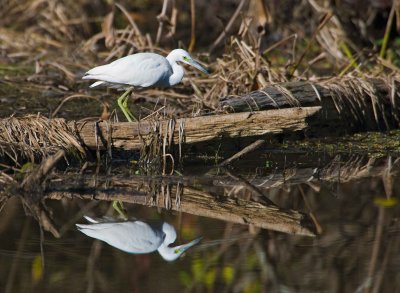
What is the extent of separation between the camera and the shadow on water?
12.8 ft

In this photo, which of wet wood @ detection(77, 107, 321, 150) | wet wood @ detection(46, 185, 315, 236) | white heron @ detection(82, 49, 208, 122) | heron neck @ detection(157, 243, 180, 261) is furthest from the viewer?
white heron @ detection(82, 49, 208, 122)

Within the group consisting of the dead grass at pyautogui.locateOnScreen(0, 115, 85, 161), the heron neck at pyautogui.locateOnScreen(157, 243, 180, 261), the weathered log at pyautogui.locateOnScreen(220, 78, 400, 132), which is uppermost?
the weathered log at pyautogui.locateOnScreen(220, 78, 400, 132)

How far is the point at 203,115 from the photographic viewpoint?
6.84m

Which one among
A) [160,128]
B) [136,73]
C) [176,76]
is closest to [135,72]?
[136,73]

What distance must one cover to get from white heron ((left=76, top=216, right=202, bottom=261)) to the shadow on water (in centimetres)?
6

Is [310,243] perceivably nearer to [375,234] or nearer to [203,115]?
[375,234]

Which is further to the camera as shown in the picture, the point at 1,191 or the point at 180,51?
the point at 180,51

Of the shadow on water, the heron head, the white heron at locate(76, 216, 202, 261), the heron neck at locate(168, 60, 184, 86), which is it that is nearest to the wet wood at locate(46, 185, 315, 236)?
the shadow on water

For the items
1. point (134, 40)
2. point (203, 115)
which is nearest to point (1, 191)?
point (203, 115)

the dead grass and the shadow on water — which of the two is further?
the dead grass

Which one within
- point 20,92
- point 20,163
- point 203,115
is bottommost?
point 20,163

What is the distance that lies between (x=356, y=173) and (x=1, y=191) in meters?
2.77

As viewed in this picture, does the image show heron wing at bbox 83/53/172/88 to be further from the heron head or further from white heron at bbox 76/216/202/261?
the heron head

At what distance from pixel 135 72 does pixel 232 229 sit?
2.42m
